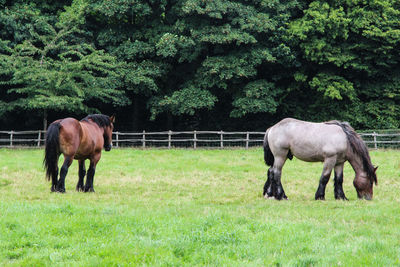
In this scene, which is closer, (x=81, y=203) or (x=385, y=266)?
(x=385, y=266)

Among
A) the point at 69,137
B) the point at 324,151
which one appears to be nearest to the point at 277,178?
the point at 324,151

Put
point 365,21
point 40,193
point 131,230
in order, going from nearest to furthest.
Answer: point 131,230
point 40,193
point 365,21

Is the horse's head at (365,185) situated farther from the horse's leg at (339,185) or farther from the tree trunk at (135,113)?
the tree trunk at (135,113)

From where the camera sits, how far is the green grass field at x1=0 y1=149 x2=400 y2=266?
5.12m

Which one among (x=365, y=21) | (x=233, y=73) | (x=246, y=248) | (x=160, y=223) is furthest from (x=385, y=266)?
(x=365, y=21)

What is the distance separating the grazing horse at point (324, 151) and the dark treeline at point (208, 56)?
1345cm

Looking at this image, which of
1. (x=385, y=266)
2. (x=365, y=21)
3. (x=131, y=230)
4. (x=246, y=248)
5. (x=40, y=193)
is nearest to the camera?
(x=385, y=266)

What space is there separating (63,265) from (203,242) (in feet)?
5.77

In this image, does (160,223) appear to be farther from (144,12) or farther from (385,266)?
(144,12)

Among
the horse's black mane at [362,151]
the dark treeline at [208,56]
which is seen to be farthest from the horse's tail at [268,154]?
the dark treeline at [208,56]

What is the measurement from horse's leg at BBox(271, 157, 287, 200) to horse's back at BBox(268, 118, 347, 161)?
18 cm

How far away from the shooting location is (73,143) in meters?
10.0

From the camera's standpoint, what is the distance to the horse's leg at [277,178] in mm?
9680

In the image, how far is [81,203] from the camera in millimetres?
8617
